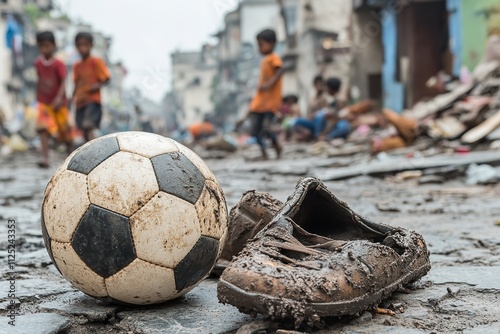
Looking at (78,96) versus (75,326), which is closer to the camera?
(75,326)

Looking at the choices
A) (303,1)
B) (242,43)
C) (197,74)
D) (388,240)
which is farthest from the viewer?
(197,74)

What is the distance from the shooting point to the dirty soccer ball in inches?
74.9

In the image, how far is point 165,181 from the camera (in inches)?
78.7

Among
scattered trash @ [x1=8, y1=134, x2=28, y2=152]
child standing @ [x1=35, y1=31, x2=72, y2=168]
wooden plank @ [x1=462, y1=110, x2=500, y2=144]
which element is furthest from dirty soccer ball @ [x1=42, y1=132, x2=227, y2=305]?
scattered trash @ [x1=8, y1=134, x2=28, y2=152]

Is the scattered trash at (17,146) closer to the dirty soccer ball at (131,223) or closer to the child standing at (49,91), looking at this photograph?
the child standing at (49,91)

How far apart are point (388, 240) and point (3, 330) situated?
1.24 meters

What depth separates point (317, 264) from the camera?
1.80 meters

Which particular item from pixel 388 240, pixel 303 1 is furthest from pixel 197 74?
pixel 388 240

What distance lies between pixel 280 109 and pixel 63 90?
19.9ft

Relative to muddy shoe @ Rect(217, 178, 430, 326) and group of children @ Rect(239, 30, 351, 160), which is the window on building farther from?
muddy shoe @ Rect(217, 178, 430, 326)

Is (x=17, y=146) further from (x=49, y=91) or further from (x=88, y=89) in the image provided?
(x=88, y=89)

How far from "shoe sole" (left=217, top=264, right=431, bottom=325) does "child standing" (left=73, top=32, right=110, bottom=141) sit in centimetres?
690

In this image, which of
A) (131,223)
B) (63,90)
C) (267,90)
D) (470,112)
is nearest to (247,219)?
(131,223)

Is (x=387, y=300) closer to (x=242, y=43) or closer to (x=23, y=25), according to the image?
(x=23, y=25)
